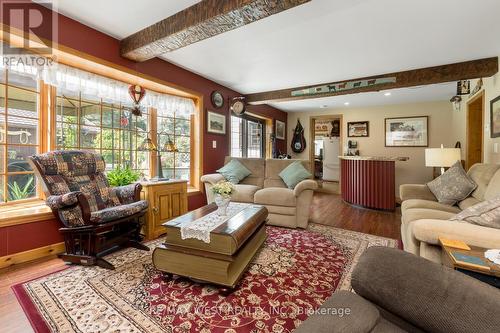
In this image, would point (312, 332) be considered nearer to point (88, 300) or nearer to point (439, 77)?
point (88, 300)

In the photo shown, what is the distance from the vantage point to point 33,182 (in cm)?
238

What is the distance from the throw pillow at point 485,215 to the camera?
1.35m

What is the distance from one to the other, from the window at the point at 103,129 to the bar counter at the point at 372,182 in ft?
12.6

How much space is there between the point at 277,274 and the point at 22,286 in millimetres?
1965

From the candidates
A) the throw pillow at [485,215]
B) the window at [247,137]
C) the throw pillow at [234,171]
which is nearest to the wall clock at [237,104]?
the window at [247,137]

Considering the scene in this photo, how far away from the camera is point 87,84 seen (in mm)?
2586

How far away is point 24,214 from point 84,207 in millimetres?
658

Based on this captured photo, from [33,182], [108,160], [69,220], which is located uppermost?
[108,160]

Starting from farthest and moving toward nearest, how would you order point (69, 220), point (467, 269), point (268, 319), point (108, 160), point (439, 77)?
1. point (439, 77)
2. point (108, 160)
3. point (69, 220)
4. point (268, 319)
5. point (467, 269)

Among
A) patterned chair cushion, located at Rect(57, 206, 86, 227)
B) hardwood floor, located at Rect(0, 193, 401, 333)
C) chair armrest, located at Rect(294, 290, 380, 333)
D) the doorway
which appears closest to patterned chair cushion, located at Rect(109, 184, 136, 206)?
patterned chair cushion, located at Rect(57, 206, 86, 227)

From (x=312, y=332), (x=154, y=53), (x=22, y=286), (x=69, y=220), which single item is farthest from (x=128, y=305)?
(x=154, y=53)

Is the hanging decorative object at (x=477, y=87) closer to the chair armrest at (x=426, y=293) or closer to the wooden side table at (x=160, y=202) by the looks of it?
the chair armrest at (x=426, y=293)

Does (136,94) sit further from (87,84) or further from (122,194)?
(122,194)

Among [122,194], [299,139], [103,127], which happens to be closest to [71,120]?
[103,127]
